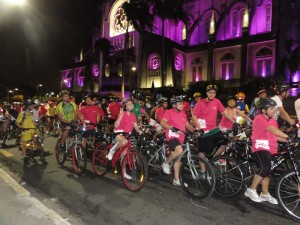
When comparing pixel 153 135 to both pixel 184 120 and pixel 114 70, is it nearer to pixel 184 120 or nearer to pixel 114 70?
pixel 184 120

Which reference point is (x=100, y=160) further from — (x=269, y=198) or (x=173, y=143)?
(x=269, y=198)

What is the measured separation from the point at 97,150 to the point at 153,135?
1638mm

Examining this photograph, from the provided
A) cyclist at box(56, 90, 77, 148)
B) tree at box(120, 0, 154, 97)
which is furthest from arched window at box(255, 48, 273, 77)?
cyclist at box(56, 90, 77, 148)

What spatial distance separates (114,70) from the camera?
43.4 metres

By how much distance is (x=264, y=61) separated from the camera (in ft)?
101

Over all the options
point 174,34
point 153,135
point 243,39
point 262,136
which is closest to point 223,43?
point 243,39

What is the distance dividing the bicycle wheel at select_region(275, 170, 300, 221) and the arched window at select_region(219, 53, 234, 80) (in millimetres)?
30425

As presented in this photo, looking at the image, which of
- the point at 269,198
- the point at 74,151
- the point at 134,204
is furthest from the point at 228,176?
the point at 74,151

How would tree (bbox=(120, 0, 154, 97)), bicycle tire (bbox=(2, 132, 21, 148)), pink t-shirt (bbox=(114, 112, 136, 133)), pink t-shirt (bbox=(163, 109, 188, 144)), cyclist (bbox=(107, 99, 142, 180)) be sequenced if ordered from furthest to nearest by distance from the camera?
1. tree (bbox=(120, 0, 154, 97))
2. bicycle tire (bbox=(2, 132, 21, 148))
3. pink t-shirt (bbox=(114, 112, 136, 133))
4. cyclist (bbox=(107, 99, 142, 180))
5. pink t-shirt (bbox=(163, 109, 188, 144))

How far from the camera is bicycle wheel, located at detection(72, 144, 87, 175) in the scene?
6.86 m

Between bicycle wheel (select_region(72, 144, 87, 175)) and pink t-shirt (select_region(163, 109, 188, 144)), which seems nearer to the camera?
pink t-shirt (select_region(163, 109, 188, 144))

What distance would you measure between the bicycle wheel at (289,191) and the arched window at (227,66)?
30425 millimetres

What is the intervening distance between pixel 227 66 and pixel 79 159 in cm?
3010

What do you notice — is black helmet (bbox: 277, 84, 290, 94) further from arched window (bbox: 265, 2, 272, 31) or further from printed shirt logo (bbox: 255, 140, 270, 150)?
arched window (bbox: 265, 2, 272, 31)
